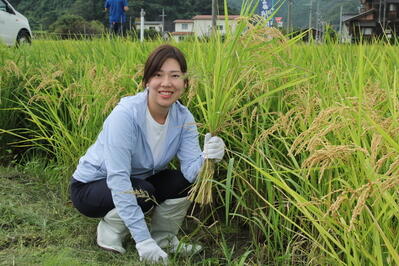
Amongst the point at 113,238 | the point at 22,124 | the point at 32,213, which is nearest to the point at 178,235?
the point at 113,238

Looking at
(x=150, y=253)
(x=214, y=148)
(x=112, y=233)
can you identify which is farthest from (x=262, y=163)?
(x=112, y=233)

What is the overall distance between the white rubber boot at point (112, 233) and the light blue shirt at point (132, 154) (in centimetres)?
17

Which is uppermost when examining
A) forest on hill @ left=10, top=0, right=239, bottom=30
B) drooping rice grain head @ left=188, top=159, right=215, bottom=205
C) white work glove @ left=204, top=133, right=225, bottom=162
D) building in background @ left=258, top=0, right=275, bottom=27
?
forest on hill @ left=10, top=0, right=239, bottom=30

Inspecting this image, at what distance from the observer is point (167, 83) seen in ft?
6.51

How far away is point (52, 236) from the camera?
2217 mm

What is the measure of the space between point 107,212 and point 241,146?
0.69m

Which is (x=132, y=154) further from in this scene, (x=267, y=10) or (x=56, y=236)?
(x=267, y=10)

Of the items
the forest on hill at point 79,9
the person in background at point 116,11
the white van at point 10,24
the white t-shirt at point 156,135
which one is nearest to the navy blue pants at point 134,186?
the white t-shirt at point 156,135

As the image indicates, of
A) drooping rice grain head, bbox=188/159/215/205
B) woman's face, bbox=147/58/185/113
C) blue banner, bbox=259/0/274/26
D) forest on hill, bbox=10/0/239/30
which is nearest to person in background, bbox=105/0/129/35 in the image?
blue banner, bbox=259/0/274/26

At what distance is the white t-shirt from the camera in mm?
2098

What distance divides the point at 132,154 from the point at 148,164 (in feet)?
0.35

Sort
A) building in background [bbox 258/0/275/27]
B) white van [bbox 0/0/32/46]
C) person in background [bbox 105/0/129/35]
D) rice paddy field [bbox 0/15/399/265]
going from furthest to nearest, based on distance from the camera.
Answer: white van [bbox 0/0/32/46], person in background [bbox 105/0/129/35], building in background [bbox 258/0/275/27], rice paddy field [bbox 0/15/399/265]

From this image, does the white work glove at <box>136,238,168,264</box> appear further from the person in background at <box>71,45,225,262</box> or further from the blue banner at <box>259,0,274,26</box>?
the blue banner at <box>259,0,274,26</box>

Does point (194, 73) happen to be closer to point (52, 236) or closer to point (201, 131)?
point (201, 131)
